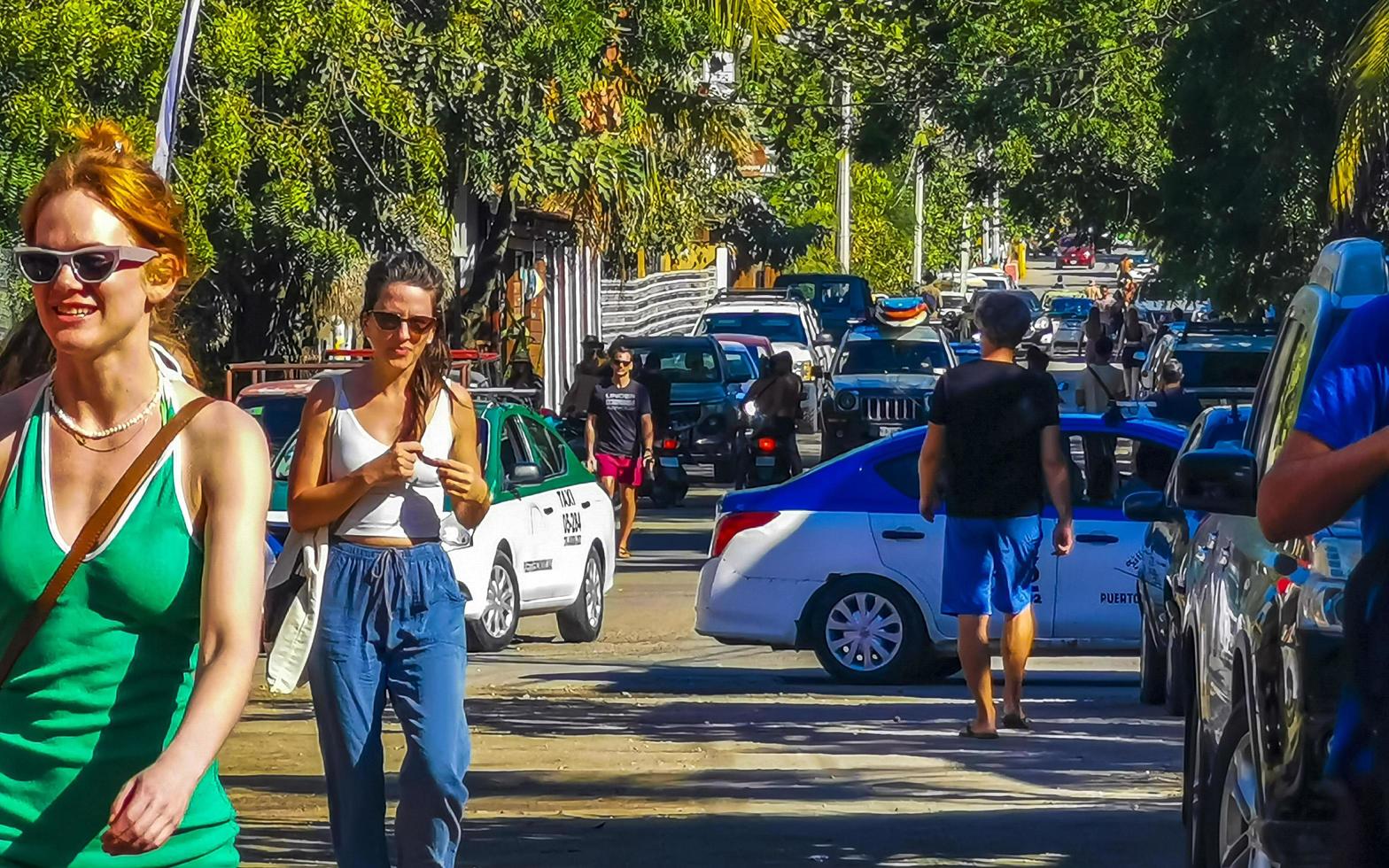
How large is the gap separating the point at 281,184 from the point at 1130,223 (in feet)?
45.6

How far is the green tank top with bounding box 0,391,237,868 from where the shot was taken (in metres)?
3.36

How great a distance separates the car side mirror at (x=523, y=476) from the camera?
14.3 m

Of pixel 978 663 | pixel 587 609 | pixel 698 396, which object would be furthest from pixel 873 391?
pixel 978 663

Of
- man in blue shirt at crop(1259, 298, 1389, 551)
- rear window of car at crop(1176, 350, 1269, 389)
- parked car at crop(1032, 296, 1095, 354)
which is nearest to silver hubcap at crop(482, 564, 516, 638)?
rear window of car at crop(1176, 350, 1269, 389)

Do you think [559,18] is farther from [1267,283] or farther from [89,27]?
[1267,283]

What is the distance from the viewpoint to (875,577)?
12.9 meters

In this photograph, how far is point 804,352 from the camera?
3862cm

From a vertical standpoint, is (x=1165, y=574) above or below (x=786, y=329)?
below

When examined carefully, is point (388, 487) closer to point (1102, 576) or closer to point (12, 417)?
point (12, 417)

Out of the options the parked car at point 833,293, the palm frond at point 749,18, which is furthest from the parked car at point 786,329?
the palm frond at point 749,18

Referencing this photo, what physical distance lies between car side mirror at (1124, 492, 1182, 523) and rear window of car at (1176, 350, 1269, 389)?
32.3 feet

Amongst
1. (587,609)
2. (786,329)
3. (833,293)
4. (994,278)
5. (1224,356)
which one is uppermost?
(994,278)

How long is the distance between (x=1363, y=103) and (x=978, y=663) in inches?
158

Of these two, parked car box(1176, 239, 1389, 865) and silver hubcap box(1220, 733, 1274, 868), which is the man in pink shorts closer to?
parked car box(1176, 239, 1389, 865)
